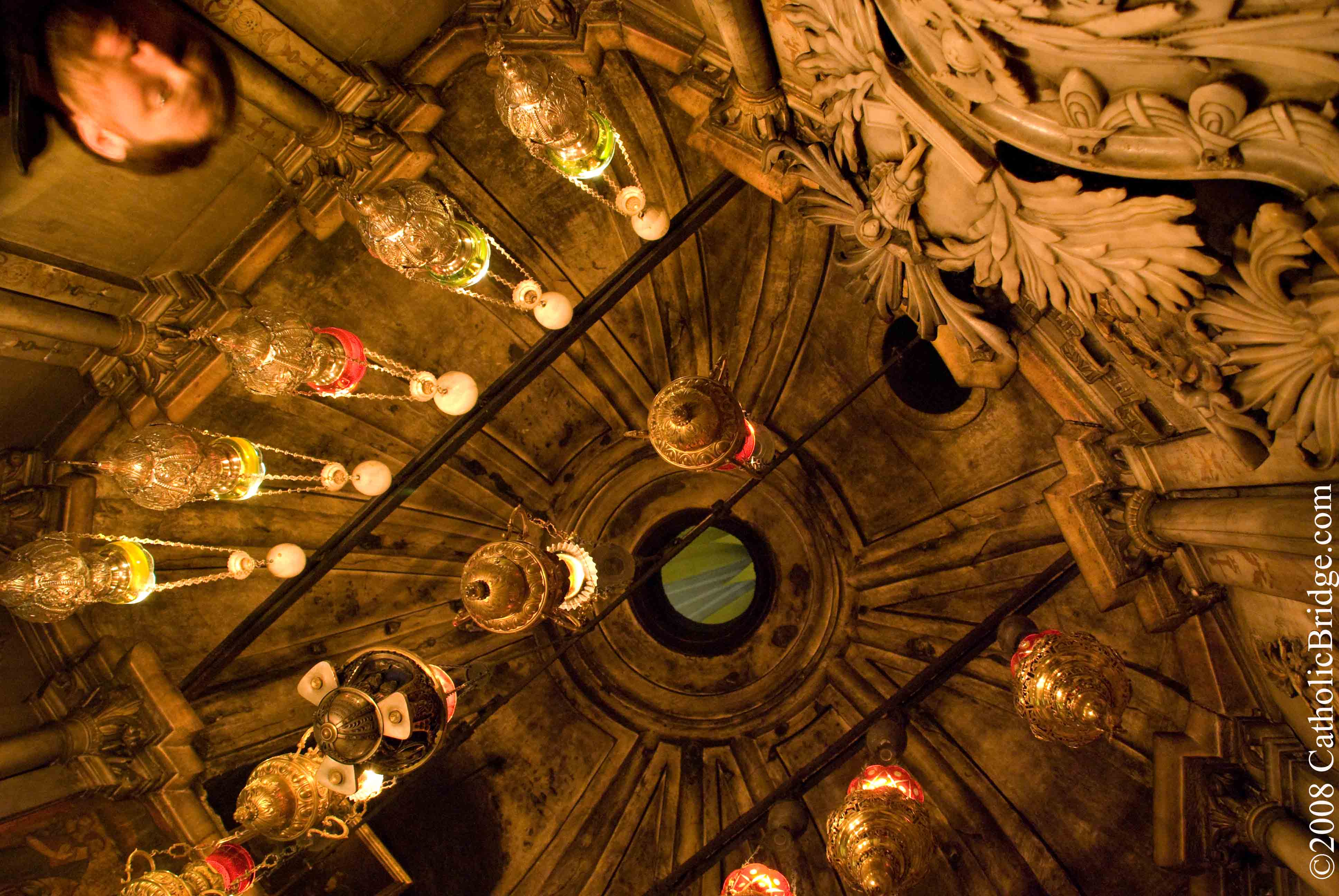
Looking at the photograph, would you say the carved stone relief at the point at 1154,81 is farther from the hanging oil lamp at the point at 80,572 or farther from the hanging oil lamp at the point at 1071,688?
the hanging oil lamp at the point at 80,572

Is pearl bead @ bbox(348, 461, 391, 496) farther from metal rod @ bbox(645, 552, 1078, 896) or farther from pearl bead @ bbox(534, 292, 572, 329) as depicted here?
metal rod @ bbox(645, 552, 1078, 896)

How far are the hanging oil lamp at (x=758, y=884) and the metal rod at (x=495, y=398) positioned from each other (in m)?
2.81

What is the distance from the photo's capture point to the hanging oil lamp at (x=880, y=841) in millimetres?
3686

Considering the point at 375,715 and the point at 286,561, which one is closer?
the point at 375,715

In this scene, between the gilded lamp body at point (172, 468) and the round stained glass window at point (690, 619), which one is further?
the round stained glass window at point (690, 619)

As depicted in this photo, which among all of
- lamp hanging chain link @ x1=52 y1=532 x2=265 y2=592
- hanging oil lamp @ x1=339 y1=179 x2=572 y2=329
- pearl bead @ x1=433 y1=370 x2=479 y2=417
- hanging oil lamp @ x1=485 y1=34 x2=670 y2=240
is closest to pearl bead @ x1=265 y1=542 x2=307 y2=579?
lamp hanging chain link @ x1=52 y1=532 x2=265 y2=592

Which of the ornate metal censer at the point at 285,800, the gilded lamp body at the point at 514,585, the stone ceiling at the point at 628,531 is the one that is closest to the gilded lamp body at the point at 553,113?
the stone ceiling at the point at 628,531

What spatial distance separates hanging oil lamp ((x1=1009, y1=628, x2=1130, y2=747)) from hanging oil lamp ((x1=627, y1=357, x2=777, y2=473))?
6.24ft

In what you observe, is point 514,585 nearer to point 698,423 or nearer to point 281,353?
point 698,423

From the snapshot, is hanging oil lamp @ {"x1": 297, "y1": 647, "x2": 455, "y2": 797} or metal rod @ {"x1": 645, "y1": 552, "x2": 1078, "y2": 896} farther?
metal rod @ {"x1": 645, "y1": 552, "x2": 1078, "y2": 896}

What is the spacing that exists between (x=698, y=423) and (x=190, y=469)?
2829 mm

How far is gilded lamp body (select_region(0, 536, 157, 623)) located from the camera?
381 centimetres

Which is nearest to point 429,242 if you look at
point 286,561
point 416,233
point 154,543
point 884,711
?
point 416,233

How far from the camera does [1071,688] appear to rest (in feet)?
11.5
